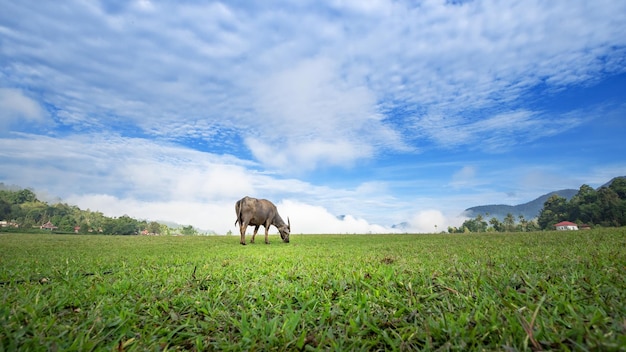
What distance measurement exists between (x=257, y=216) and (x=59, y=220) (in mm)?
57610

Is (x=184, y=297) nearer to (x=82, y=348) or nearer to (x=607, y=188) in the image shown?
(x=82, y=348)

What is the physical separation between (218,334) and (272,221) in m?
13.9

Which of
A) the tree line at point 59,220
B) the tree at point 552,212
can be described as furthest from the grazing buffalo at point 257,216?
the tree at point 552,212

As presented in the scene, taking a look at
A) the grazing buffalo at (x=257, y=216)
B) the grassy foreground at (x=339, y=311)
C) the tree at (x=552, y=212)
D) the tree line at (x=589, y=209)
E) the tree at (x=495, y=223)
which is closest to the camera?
the grassy foreground at (x=339, y=311)

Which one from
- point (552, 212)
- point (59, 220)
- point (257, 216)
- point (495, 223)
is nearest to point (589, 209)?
point (552, 212)

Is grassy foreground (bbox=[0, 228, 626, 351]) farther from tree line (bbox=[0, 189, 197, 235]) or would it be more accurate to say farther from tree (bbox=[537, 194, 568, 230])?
tree (bbox=[537, 194, 568, 230])

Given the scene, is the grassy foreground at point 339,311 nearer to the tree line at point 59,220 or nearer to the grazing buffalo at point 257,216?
the grazing buffalo at point 257,216

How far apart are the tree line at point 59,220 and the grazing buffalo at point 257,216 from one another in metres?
36.8

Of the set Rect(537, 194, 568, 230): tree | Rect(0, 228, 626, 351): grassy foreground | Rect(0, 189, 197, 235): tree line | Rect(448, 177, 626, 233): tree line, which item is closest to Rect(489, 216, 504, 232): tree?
Rect(448, 177, 626, 233): tree line

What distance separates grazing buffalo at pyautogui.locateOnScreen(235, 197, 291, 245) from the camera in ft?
47.5

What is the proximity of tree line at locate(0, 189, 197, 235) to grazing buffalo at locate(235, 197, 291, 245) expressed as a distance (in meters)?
36.8

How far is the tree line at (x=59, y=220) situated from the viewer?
49.4 m

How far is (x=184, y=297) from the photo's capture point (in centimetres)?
336

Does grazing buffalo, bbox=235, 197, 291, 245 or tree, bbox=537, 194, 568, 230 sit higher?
tree, bbox=537, 194, 568, 230
